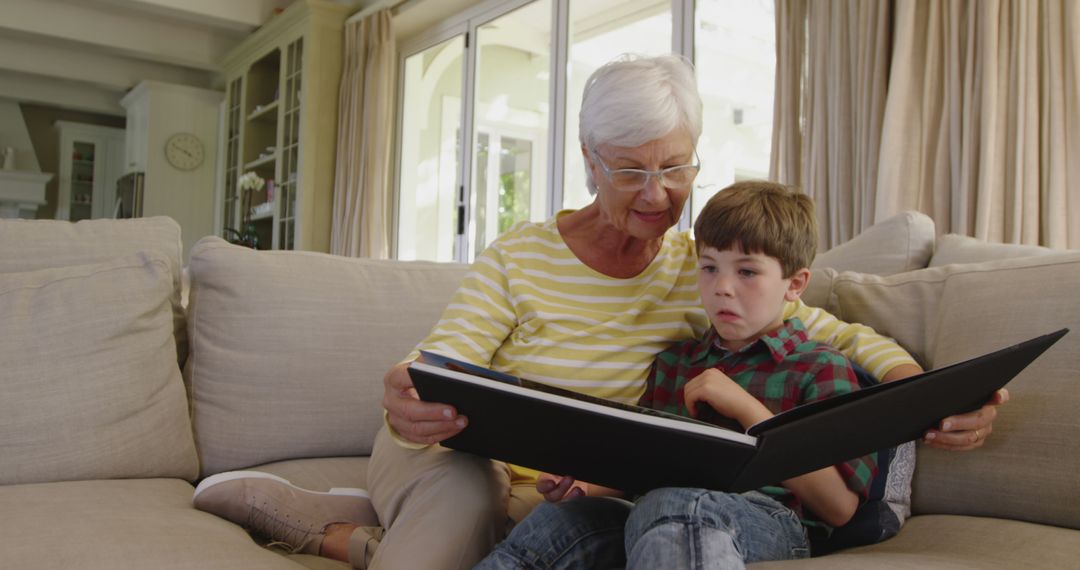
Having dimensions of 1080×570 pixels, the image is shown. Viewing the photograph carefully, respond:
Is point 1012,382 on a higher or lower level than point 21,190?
lower

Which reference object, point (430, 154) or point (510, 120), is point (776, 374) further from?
point (430, 154)

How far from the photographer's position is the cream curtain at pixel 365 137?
5379 millimetres

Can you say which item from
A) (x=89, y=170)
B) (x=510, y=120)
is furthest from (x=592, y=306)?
(x=89, y=170)

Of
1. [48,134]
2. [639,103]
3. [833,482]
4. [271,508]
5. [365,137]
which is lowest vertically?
[271,508]

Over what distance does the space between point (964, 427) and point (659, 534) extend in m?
0.42

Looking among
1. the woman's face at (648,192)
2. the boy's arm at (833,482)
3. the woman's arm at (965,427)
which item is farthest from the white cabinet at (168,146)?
the woman's arm at (965,427)

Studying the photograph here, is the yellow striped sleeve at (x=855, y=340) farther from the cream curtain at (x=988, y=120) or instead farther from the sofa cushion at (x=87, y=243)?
the cream curtain at (x=988, y=120)

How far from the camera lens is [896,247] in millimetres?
1558

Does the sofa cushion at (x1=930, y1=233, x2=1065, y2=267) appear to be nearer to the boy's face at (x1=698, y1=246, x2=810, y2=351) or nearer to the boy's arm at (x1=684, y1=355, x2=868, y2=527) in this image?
the boy's face at (x1=698, y1=246, x2=810, y2=351)

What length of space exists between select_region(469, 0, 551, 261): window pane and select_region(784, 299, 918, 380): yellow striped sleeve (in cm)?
324

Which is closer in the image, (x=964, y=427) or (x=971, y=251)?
(x=964, y=427)

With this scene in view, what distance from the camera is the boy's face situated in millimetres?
1168

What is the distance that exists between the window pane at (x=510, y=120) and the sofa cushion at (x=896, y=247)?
2954 mm

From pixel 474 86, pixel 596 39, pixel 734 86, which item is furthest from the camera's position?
pixel 474 86
